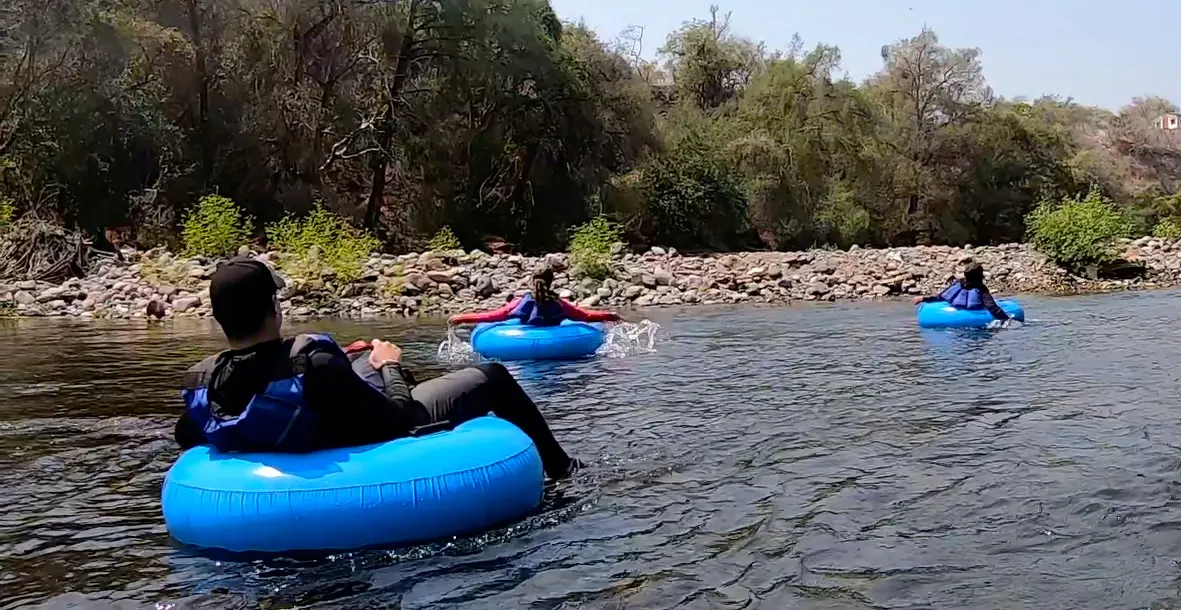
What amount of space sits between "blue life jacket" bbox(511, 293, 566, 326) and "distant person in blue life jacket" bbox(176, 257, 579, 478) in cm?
577

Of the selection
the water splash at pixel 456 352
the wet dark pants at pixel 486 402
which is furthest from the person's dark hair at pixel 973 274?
the wet dark pants at pixel 486 402

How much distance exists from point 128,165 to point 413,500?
22.1 meters

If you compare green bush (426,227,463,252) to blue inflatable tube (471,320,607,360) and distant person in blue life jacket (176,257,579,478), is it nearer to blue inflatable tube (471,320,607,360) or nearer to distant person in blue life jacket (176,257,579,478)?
blue inflatable tube (471,320,607,360)

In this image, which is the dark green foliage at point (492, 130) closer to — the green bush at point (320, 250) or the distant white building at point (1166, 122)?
the green bush at point (320, 250)

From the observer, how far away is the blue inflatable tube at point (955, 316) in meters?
12.9

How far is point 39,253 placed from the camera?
67.2 feet

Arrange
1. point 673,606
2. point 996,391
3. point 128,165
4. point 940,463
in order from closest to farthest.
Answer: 1. point 673,606
2. point 940,463
3. point 996,391
4. point 128,165

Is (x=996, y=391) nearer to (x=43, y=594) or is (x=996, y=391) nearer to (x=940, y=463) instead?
(x=940, y=463)

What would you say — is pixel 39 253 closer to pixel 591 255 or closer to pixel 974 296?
pixel 591 255

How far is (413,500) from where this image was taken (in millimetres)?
4512

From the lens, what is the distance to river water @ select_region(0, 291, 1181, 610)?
4109 mm

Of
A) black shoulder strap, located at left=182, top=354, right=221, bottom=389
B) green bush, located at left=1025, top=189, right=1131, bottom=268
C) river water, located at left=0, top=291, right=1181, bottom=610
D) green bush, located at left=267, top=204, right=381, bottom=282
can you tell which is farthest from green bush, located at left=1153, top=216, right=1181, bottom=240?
black shoulder strap, located at left=182, top=354, right=221, bottom=389

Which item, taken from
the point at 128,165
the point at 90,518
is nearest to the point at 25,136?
the point at 128,165

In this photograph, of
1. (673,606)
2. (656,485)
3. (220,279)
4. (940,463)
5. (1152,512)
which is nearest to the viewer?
(673,606)
